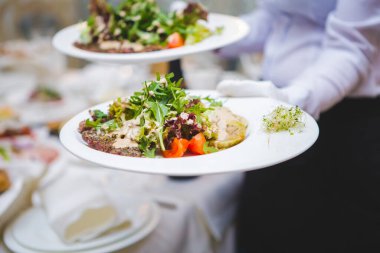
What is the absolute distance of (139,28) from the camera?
1386mm

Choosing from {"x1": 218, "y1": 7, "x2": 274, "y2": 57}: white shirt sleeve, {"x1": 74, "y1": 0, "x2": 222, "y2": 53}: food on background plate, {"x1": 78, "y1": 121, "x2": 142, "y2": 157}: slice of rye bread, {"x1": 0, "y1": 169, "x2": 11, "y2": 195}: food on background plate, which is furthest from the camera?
{"x1": 218, "y1": 7, "x2": 274, "y2": 57}: white shirt sleeve

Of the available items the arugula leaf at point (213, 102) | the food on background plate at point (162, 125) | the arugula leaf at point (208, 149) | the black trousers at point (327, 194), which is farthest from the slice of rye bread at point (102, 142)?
the black trousers at point (327, 194)

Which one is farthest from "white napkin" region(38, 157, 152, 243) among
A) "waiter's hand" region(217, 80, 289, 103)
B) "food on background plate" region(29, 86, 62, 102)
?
"food on background plate" region(29, 86, 62, 102)

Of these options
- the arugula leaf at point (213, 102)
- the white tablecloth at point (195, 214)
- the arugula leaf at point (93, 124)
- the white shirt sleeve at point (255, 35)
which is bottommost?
the white tablecloth at point (195, 214)

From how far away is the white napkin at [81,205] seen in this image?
1.34m

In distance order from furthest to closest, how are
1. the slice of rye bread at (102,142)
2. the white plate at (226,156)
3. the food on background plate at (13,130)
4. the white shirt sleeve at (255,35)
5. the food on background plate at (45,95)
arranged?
the food on background plate at (45,95) → the food on background plate at (13,130) → the white shirt sleeve at (255,35) → the slice of rye bread at (102,142) → the white plate at (226,156)

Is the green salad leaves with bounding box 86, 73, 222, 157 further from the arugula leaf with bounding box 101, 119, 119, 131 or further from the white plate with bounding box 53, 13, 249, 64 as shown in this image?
the white plate with bounding box 53, 13, 249, 64

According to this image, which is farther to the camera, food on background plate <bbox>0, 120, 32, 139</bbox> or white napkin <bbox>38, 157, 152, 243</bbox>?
food on background plate <bbox>0, 120, 32, 139</bbox>

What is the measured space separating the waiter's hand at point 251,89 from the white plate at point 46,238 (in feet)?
1.83

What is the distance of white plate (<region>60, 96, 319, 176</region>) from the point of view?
2.56 feet

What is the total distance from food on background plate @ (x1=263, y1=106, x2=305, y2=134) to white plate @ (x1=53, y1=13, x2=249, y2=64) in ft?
1.10

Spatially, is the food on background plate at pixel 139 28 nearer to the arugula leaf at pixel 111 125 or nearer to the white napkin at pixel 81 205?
the arugula leaf at pixel 111 125

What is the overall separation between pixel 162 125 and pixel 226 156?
17 centimetres

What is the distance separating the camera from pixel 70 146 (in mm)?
886
